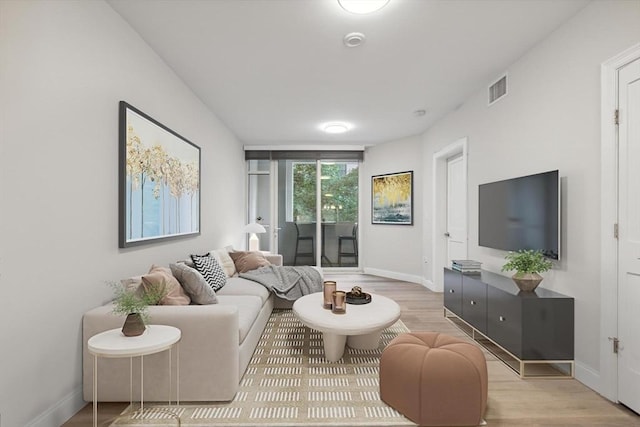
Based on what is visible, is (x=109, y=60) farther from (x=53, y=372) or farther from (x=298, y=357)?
(x=298, y=357)

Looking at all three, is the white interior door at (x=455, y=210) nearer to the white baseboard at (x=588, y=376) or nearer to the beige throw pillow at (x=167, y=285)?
the white baseboard at (x=588, y=376)

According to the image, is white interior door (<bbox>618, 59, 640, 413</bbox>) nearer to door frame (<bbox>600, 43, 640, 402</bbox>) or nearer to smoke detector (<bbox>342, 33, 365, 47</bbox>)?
door frame (<bbox>600, 43, 640, 402</bbox>)

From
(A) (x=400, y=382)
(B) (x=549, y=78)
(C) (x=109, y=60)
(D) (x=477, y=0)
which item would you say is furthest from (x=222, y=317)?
(B) (x=549, y=78)

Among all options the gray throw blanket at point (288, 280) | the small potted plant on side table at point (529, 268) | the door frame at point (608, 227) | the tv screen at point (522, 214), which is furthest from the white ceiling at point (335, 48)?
the gray throw blanket at point (288, 280)

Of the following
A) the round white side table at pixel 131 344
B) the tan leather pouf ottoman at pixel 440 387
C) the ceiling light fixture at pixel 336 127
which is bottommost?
the tan leather pouf ottoman at pixel 440 387

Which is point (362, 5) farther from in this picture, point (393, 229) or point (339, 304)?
point (393, 229)

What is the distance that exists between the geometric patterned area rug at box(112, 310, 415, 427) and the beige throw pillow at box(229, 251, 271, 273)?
5.03ft

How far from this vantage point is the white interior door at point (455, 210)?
4.81 m

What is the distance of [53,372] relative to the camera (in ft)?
6.14

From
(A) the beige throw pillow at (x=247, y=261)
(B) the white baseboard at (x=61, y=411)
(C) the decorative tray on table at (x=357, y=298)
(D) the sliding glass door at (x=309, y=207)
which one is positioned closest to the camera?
(B) the white baseboard at (x=61, y=411)

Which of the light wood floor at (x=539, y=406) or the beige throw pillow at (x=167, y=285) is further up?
the beige throw pillow at (x=167, y=285)

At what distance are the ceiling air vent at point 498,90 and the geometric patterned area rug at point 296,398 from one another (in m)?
2.77

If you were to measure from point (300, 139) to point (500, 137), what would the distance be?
3699mm

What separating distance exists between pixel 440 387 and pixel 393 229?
4.69 metres
